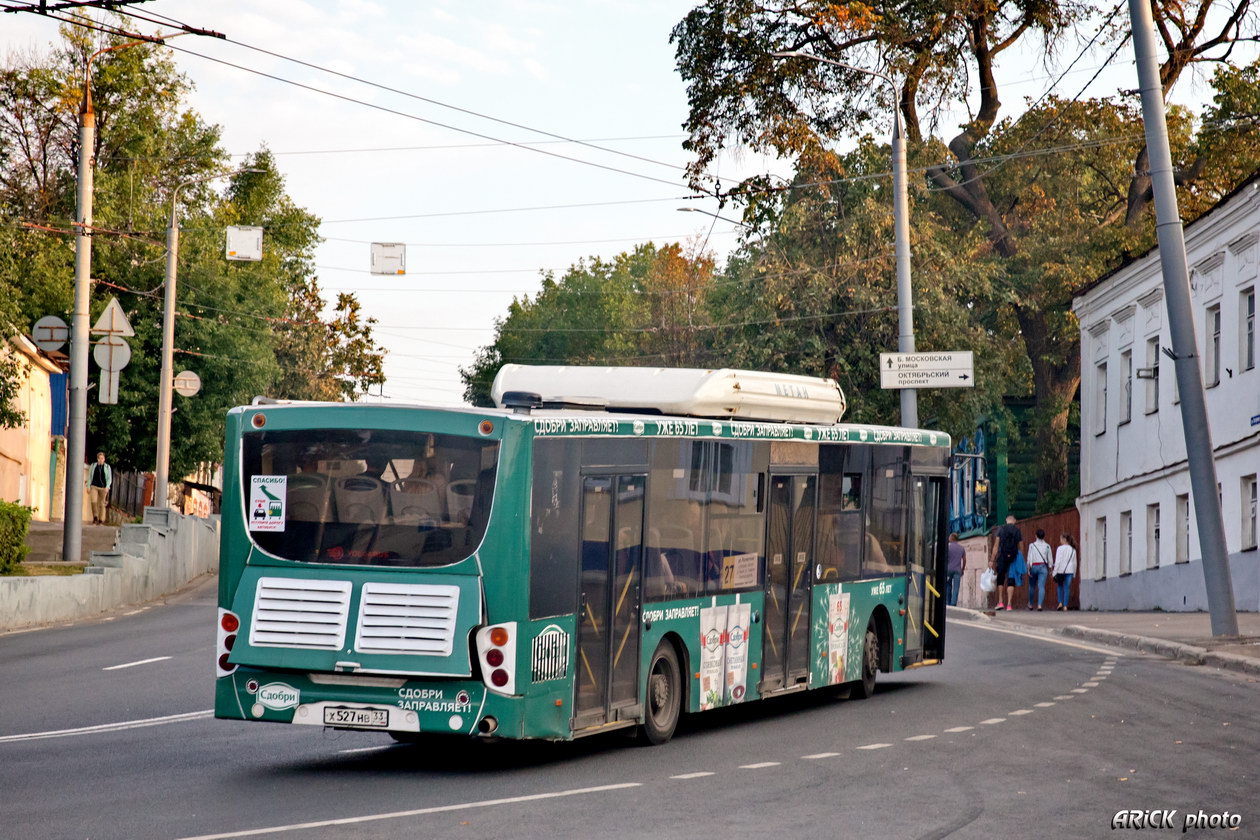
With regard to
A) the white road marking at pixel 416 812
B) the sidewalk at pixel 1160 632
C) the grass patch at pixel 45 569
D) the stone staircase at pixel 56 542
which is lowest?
the white road marking at pixel 416 812

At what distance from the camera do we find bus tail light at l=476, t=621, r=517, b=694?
11016mm

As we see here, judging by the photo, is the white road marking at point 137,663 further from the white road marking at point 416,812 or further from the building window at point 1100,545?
the building window at point 1100,545

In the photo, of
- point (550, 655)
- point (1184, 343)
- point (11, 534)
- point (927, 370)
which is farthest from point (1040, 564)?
point (550, 655)

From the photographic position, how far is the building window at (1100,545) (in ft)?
140

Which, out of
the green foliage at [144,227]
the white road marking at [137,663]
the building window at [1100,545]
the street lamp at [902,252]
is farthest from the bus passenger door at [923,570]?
the green foliage at [144,227]

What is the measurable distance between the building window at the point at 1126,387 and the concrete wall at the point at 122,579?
21331 mm

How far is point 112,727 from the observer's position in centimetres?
1375

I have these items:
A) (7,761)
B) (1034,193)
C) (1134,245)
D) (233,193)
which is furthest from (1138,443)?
(233,193)

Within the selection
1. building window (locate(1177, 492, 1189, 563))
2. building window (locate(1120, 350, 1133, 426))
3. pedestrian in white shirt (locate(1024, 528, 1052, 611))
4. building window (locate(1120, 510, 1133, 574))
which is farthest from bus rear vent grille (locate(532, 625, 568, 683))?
building window (locate(1120, 350, 1133, 426))

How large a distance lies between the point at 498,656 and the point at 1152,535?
29876mm

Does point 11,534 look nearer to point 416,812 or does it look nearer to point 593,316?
point 416,812

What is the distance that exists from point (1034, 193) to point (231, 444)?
133 ft

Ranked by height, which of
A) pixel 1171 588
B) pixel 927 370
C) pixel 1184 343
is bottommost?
pixel 1171 588

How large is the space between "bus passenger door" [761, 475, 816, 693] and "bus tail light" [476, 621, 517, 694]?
3864mm
